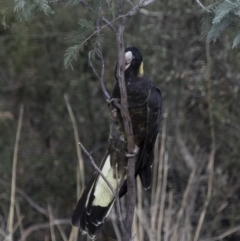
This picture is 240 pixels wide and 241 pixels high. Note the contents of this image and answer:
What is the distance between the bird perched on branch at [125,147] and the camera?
9.02 ft

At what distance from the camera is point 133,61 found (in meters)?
2.68

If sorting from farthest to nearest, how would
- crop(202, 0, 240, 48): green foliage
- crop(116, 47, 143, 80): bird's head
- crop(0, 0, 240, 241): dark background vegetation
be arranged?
crop(0, 0, 240, 241): dark background vegetation
crop(116, 47, 143, 80): bird's head
crop(202, 0, 240, 48): green foliage

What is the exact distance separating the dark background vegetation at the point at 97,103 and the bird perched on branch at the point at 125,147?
1332 mm

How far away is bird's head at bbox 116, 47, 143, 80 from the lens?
264 cm

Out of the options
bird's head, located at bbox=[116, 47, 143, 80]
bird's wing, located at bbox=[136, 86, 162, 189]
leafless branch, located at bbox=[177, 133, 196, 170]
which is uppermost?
bird's head, located at bbox=[116, 47, 143, 80]

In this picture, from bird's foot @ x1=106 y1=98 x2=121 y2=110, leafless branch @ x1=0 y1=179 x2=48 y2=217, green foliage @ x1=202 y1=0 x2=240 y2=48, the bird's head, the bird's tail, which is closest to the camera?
green foliage @ x1=202 y1=0 x2=240 y2=48

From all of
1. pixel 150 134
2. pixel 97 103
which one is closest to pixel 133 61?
pixel 150 134

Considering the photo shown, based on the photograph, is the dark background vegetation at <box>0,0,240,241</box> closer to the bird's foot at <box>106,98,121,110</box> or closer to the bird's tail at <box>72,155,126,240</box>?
the bird's tail at <box>72,155,126,240</box>

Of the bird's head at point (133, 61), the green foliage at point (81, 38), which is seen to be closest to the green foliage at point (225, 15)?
the green foliage at point (81, 38)

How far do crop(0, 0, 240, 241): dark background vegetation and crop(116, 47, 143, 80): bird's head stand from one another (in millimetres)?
1399

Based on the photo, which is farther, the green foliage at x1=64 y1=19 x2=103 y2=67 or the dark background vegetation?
the dark background vegetation

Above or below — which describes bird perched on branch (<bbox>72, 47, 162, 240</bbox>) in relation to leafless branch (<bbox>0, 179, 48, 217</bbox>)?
above

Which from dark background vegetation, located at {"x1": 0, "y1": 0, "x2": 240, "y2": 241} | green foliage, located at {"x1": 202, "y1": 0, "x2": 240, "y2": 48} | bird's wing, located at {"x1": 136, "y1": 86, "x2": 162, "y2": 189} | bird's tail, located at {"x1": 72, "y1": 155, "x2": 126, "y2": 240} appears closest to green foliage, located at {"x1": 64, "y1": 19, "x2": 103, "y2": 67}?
green foliage, located at {"x1": 202, "y1": 0, "x2": 240, "y2": 48}

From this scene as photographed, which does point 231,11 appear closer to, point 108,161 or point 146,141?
point 146,141
